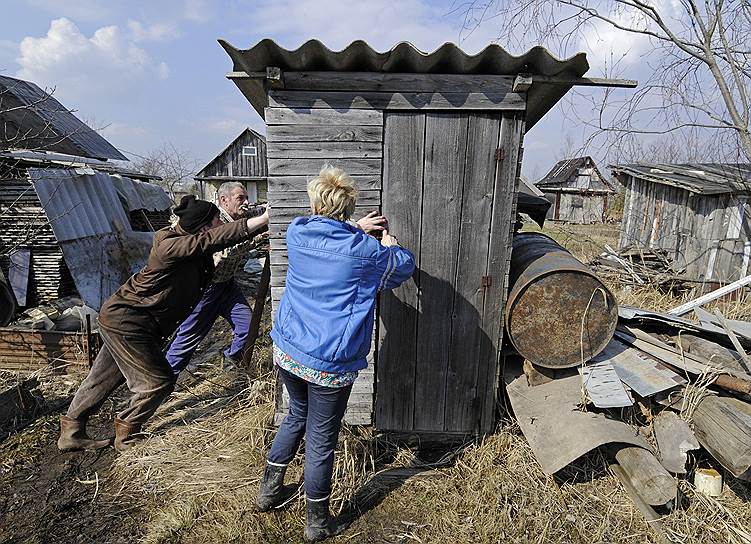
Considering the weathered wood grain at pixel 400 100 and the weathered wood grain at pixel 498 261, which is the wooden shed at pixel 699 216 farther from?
the weathered wood grain at pixel 400 100

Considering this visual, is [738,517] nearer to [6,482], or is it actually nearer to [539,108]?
[539,108]

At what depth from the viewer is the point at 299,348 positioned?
102 inches

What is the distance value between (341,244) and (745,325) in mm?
4294

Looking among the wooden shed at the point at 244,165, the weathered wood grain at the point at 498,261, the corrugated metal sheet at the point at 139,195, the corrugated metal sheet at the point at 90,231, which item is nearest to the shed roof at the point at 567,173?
the wooden shed at the point at 244,165

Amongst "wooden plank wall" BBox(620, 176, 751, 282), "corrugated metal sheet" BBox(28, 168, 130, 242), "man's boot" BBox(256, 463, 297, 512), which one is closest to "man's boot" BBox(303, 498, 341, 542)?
"man's boot" BBox(256, 463, 297, 512)

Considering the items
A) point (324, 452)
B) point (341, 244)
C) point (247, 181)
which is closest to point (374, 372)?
point (324, 452)

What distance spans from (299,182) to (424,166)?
92 cm

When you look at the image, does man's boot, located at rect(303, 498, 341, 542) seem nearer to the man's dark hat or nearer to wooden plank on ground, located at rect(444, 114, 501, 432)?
wooden plank on ground, located at rect(444, 114, 501, 432)

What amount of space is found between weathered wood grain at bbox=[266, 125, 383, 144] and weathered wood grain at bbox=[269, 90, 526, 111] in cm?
14

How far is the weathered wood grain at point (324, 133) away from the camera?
3.28 meters

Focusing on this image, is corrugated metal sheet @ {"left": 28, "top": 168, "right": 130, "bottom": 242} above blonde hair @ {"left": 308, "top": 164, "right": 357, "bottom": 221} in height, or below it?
below

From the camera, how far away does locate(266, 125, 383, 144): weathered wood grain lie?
10.8ft

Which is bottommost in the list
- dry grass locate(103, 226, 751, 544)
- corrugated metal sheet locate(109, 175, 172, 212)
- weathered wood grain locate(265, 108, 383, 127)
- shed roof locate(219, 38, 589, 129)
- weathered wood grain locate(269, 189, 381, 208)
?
dry grass locate(103, 226, 751, 544)

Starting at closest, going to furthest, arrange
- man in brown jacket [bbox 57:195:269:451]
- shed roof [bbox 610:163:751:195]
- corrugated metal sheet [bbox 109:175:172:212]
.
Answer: man in brown jacket [bbox 57:195:269:451] < corrugated metal sheet [bbox 109:175:172:212] < shed roof [bbox 610:163:751:195]
